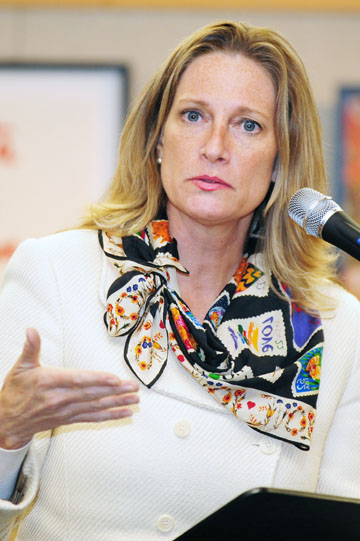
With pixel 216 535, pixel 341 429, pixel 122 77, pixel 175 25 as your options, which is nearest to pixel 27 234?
pixel 122 77

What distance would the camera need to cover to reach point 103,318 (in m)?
1.68

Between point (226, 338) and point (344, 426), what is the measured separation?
1.11 feet

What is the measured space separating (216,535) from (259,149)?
1.00 m

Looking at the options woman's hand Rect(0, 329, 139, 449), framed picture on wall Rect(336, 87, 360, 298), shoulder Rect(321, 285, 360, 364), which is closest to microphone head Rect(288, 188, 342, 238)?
woman's hand Rect(0, 329, 139, 449)

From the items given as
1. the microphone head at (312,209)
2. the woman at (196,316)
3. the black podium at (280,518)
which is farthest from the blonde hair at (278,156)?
the black podium at (280,518)

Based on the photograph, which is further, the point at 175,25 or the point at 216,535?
the point at 175,25

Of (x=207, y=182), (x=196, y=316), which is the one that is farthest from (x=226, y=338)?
(x=207, y=182)

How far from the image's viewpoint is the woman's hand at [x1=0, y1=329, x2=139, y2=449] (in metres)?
1.16

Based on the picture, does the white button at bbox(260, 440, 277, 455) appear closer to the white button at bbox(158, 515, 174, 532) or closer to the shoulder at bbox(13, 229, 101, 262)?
the white button at bbox(158, 515, 174, 532)

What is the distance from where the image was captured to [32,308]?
5.35ft

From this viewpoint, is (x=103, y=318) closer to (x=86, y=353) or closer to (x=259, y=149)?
(x=86, y=353)

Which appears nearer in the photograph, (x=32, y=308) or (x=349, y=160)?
(x=32, y=308)

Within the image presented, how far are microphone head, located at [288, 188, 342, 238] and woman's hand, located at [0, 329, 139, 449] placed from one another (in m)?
0.37

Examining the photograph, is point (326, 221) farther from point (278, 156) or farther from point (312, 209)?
point (278, 156)
